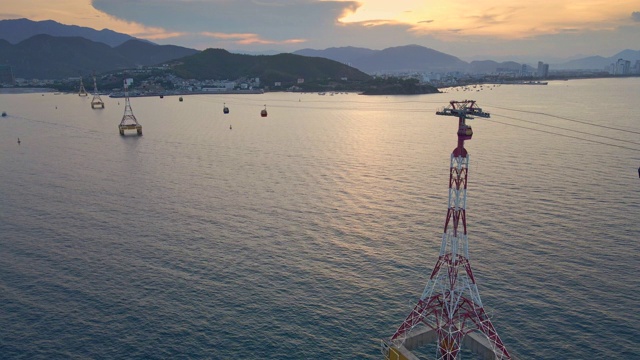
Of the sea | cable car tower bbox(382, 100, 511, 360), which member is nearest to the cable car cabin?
the sea

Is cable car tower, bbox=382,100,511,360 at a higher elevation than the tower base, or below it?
higher

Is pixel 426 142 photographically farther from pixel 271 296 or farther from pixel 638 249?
pixel 271 296

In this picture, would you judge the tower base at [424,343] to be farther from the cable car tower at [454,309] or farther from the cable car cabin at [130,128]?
the cable car cabin at [130,128]

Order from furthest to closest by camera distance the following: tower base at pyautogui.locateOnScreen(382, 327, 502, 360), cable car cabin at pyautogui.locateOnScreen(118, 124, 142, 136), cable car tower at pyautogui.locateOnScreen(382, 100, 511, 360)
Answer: cable car cabin at pyautogui.locateOnScreen(118, 124, 142, 136) < tower base at pyautogui.locateOnScreen(382, 327, 502, 360) < cable car tower at pyautogui.locateOnScreen(382, 100, 511, 360)

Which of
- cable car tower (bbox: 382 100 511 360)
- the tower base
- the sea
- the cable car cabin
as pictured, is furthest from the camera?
the cable car cabin

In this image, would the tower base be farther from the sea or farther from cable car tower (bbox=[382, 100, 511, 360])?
the sea

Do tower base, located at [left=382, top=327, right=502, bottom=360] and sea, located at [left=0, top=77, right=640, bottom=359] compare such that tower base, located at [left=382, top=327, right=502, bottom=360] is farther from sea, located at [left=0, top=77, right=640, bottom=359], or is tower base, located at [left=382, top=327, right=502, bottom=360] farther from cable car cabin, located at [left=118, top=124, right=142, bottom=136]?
cable car cabin, located at [left=118, top=124, right=142, bottom=136]

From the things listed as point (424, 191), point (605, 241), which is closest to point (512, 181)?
point (424, 191)

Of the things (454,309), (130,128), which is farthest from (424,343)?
(130,128)

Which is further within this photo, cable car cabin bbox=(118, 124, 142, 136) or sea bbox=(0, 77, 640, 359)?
cable car cabin bbox=(118, 124, 142, 136)
